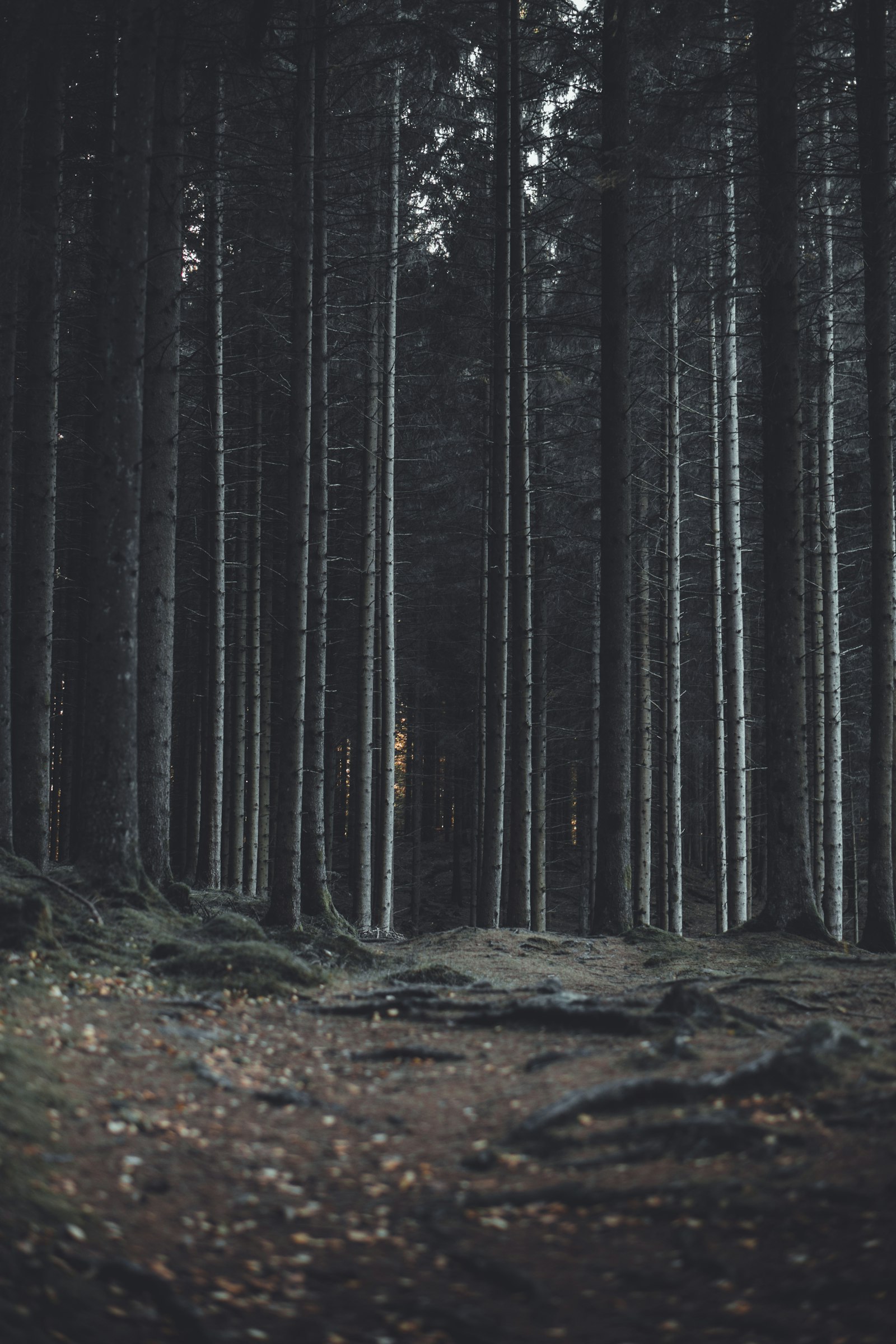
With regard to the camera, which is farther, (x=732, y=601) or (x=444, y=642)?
(x=444, y=642)

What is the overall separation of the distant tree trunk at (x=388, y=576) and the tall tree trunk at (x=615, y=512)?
14.2ft

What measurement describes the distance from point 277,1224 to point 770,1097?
228cm

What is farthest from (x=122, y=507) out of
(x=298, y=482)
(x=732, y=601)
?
(x=732, y=601)

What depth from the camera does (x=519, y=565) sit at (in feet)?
47.0

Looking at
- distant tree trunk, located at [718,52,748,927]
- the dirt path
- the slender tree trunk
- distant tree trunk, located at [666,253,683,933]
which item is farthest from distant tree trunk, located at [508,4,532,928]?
the dirt path

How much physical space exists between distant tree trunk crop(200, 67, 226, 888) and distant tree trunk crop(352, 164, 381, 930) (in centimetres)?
228

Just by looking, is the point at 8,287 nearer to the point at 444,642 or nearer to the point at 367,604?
the point at 367,604

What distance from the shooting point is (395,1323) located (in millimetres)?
3078

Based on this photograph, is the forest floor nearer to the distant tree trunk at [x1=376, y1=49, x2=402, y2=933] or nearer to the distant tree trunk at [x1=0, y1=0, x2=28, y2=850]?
the distant tree trunk at [x1=0, y1=0, x2=28, y2=850]

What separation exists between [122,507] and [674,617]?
11.0 m

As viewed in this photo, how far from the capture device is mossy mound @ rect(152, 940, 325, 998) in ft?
23.1

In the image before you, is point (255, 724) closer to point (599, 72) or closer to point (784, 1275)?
point (599, 72)

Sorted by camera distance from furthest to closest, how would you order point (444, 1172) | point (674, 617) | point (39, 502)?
point (674, 617)
point (39, 502)
point (444, 1172)

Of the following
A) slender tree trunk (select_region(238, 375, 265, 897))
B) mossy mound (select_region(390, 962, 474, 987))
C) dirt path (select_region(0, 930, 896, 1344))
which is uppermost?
slender tree trunk (select_region(238, 375, 265, 897))
